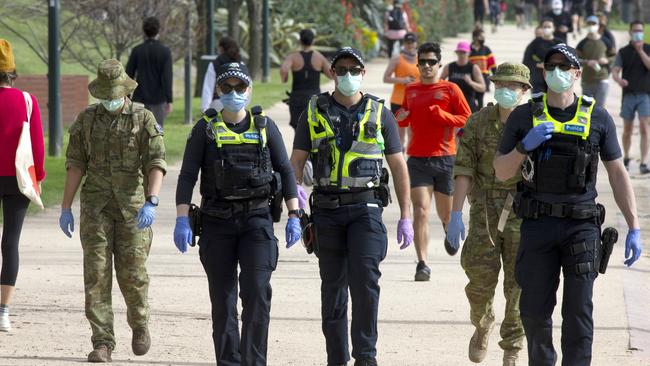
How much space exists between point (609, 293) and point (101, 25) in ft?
48.7

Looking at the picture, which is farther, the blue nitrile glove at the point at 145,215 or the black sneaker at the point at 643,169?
the black sneaker at the point at 643,169

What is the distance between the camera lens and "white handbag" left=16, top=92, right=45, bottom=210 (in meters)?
8.96

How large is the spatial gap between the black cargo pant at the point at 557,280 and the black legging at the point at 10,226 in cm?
335

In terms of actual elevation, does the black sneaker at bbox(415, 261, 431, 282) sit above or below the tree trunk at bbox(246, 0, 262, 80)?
above

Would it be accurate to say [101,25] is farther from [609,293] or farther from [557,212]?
[557,212]

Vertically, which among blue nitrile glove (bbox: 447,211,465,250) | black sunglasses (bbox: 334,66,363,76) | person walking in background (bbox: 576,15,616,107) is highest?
black sunglasses (bbox: 334,66,363,76)

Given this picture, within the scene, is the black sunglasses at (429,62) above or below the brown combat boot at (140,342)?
above

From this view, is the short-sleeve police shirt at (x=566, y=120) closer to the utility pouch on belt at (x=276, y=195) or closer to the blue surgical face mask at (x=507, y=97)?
the blue surgical face mask at (x=507, y=97)

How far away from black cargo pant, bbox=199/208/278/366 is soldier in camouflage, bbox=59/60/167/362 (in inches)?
26.8

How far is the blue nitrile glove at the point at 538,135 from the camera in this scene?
6.94 metres

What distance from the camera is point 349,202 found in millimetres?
7973

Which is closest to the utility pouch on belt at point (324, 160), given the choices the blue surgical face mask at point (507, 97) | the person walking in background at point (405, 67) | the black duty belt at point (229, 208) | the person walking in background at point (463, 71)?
the black duty belt at point (229, 208)

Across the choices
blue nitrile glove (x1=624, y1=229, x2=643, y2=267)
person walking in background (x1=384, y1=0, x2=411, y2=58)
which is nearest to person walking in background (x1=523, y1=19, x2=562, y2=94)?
blue nitrile glove (x1=624, y1=229, x2=643, y2=267)

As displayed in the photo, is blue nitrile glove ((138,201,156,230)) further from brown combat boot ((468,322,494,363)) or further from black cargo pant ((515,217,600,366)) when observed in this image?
black cargo pant ((515,217,600,366))
